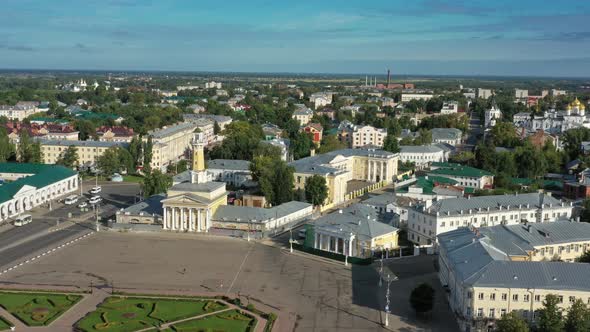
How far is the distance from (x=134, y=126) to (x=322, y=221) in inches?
2731

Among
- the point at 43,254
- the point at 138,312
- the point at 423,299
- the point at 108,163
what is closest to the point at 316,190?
the point at 43,254

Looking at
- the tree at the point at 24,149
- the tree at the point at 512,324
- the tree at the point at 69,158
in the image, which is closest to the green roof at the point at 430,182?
the tree at the point at 512,324

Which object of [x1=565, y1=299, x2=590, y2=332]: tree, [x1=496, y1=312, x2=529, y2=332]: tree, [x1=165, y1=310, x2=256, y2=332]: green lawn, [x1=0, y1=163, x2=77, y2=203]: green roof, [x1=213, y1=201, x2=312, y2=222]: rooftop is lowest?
[x1=165, y1=310, x2=256, y2=332]: green lawn

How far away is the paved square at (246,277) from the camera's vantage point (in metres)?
34.5

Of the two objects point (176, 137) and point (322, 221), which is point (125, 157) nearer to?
point (176, 137)

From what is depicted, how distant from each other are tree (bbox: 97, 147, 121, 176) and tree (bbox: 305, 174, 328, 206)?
2835 cm

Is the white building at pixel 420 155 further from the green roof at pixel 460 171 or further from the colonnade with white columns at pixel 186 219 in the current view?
the colonnade with white columns at pixel 186 219

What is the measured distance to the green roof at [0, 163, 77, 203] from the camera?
59.5m

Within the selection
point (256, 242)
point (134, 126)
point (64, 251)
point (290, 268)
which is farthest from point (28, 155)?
point (290, 268)

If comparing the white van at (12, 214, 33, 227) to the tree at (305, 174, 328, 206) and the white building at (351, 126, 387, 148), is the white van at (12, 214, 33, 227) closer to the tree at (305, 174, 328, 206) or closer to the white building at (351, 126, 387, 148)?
the tree at (305, 174, 328, 206)

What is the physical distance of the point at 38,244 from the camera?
1929 inches

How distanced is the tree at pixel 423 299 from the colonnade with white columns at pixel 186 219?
23358mm

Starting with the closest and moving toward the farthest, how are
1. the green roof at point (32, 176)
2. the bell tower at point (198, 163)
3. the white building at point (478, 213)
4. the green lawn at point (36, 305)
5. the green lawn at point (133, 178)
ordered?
the green lawn at point (36, 305)
the white building at point (478, 213)
the bell tower at point (198, 163)
the green roof at point (32, 176)
the green lawn at point (133, 178)

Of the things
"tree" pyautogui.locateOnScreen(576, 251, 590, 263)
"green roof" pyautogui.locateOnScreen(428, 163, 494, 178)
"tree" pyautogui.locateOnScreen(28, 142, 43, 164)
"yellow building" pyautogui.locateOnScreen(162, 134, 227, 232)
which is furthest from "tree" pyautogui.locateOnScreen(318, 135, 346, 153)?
"tree" pyautogui.locateOnScreen(576, 251, 590, 263)
